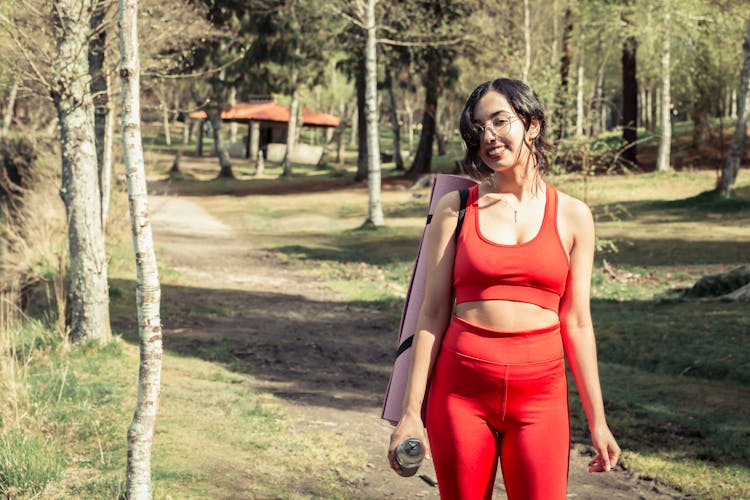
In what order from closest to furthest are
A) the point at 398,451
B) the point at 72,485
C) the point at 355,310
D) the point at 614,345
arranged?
the point at 398,451, the point at 72,485, the point at 614,345, the point at 355,310

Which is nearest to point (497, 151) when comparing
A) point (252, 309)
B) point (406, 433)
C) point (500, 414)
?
point (500, 414)

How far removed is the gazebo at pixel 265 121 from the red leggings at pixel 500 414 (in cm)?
5584

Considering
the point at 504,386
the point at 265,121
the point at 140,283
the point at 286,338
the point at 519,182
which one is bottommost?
the point at 286,338

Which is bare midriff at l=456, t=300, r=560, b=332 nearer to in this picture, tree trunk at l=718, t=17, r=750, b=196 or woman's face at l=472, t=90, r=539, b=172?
woman's face at l=472, t=90, r=539, b=172

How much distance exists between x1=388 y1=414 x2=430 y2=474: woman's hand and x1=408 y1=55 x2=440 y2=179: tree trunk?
3357cm

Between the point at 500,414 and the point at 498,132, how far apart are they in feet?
2.77

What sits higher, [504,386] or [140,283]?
[504,386]

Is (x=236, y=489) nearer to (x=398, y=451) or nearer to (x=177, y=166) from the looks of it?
(x=398, y=451)

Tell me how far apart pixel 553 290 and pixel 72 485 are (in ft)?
12.0

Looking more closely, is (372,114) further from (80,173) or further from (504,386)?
(504,386)

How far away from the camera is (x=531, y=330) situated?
9.19ft

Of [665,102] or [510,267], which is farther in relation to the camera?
[665,102]

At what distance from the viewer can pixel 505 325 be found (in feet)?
9.15

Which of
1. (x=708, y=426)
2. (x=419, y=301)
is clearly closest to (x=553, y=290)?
(x=419, y=301)
